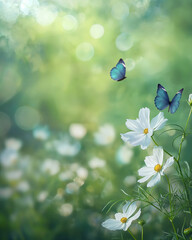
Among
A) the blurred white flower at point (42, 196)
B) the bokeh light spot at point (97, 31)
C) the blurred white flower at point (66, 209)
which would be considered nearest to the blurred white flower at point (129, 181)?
the blurred white flower at point (66, 209)

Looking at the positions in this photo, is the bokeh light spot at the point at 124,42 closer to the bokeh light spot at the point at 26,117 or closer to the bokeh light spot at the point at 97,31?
the bokeh light spot at the point at 97,31

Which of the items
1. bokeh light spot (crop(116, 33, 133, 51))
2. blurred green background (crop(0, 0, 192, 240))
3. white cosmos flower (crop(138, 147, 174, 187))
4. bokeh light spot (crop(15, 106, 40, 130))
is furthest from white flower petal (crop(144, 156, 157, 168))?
bokeh light spot (crop(116, 33, 133, 51))

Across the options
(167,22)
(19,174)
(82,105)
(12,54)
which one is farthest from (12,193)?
(167,22)

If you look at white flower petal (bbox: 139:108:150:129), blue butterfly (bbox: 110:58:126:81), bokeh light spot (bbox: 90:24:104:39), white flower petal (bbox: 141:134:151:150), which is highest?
bokeh light spot (bbox: 90:24:104:39)

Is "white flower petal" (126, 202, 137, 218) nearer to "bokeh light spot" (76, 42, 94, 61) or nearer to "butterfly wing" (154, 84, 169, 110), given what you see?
"butterfly wing" (154, 84, 169, 110)

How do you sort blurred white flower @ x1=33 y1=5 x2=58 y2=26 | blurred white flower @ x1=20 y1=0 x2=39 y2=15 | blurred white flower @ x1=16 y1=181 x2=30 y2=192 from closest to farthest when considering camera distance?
blurred white flower @ x1=16 y1=181 x2=30 y2=192
blurred white flower @ x1=20 y1=0 x2=39 y2=15
blurred white flower @ x1=33 y1=5 x2=58 y2=26
